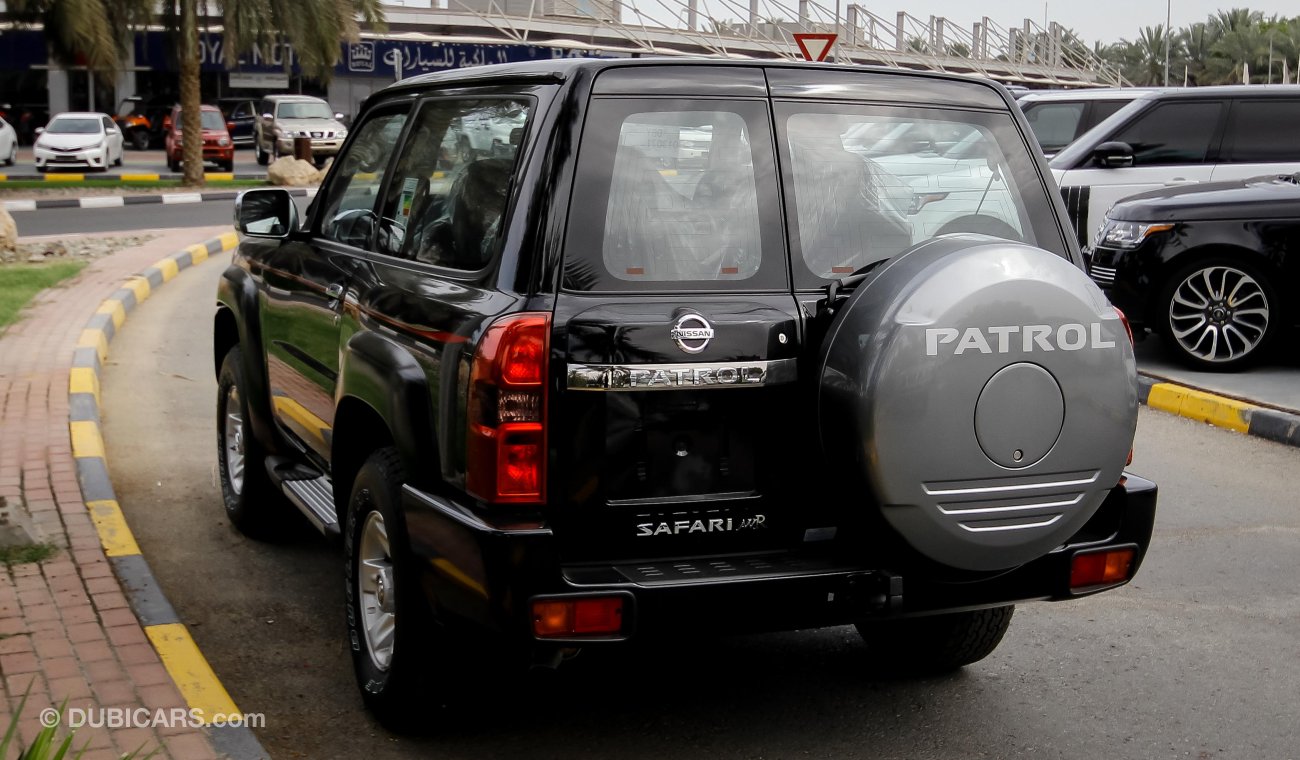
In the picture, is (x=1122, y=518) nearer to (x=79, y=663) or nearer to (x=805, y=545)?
(x=805, y=545)

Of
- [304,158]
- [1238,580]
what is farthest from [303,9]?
[1238,580]

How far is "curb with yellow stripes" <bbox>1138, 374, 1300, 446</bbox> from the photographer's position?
7.92 m

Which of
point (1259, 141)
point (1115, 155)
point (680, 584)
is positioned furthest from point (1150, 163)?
point (680, 584)

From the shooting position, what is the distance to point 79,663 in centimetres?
423

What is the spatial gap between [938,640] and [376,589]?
1722mm

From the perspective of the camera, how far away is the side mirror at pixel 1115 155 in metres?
11.5

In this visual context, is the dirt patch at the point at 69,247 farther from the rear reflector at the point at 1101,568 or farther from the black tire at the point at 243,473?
the rear reflector at the point at 1101,568

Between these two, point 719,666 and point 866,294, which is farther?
point 719,666

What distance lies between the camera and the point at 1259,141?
38.3 feet

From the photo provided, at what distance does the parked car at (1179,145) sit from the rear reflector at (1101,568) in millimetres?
8434

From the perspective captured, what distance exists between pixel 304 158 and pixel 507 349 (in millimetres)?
29019

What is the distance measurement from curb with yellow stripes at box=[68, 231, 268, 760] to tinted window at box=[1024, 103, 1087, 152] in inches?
362

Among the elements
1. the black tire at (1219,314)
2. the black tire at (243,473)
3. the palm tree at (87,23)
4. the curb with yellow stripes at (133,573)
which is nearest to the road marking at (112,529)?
the curb with yellow stripes at (133,573)

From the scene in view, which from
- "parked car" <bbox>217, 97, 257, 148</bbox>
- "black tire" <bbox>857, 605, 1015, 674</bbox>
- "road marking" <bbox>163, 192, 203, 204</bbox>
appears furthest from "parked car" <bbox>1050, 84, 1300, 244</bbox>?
"parked car" <bbox>217, 97, 257, 148</bbox>
